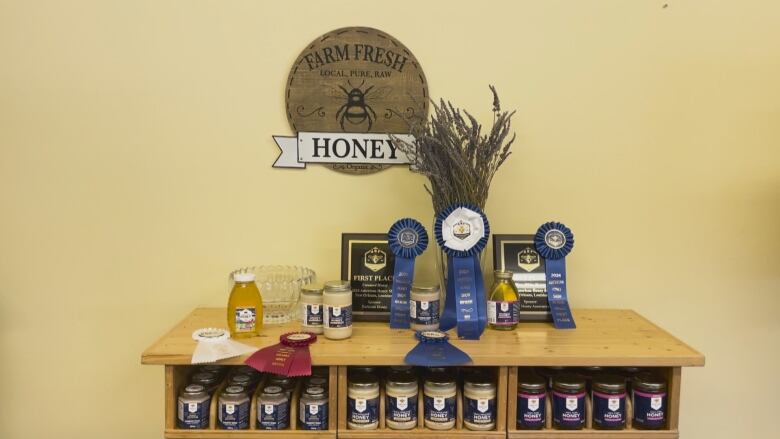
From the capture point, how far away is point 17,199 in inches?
73.6

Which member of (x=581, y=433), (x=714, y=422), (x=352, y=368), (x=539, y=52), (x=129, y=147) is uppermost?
(x=539, y=52)

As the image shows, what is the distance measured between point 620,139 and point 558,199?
273 millimetres

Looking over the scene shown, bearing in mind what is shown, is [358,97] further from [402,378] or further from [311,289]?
[402,378]

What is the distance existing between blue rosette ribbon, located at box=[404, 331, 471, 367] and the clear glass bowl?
42 centimetres

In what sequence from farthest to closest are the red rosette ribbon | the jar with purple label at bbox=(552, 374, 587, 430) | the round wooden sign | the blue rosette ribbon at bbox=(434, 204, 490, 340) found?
the round wooden sign → the blue rosette ribbon at bbox=(434, 204, 490, 340) → the jar with purple label at bbox=(552, 374, 587, 430) → the red rosette ribbon

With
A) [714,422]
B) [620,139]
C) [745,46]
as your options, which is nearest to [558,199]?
[620,139]

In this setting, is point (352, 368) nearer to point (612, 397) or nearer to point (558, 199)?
point (612, 397)

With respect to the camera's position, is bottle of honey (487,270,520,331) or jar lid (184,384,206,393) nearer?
jar lid (184,384,206,393)

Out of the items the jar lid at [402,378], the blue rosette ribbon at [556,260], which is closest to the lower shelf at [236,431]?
the jar lid at [402,378]

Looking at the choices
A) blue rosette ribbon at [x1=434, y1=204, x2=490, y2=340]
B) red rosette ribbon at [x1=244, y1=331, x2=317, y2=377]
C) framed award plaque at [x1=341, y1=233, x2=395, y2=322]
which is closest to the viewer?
red rosette ribbon at [x1=244, y1=331, x2=317, y2=377]

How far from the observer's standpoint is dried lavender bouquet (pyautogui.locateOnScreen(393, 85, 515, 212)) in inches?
64.3

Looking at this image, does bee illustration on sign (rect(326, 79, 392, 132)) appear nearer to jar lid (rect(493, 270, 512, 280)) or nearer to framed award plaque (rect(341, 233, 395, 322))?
framed award plaque (rect(341, 233, 395, 322))

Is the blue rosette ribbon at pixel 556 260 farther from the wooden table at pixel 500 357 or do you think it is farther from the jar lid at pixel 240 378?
the jar lid at pixel 240 378

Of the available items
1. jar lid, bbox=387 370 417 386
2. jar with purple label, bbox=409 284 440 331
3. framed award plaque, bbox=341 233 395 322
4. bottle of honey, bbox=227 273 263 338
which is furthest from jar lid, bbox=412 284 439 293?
bottle of honey, bbox=227 273 263 338
